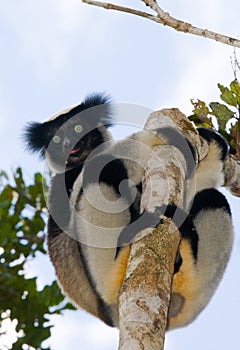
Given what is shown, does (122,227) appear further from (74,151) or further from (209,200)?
(74,151)

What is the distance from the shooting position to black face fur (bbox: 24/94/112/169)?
20.4 feet

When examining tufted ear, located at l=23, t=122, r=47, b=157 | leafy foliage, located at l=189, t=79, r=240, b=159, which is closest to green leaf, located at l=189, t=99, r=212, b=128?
leafy foliage, located at l=189, t=79, r=240, b=159

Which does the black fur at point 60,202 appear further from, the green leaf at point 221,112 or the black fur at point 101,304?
the green leaf at point 221,112

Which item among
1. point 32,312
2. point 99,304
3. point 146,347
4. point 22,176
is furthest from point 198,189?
point 22,176

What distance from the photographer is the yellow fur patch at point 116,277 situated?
4.55 m

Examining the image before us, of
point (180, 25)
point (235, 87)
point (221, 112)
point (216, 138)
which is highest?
point (180, 25)

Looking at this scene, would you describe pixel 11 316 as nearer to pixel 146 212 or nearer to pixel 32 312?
pixel 32 312

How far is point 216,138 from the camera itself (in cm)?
488

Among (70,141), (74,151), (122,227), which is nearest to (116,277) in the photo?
(122,227)

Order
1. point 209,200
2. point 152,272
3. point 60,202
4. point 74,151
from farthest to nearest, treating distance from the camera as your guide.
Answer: point 74,151, point 60,202, point 209,200, point 152,272

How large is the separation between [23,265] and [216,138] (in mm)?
3758

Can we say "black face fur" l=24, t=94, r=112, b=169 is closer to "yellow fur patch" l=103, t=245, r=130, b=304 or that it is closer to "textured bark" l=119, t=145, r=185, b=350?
"yellow fur patch" l=103, t=245, r=130, b=304

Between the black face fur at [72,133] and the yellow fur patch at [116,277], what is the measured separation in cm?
162

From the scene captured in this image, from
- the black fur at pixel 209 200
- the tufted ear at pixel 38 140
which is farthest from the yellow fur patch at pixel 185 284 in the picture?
the tufted ear at pixel 38 140
